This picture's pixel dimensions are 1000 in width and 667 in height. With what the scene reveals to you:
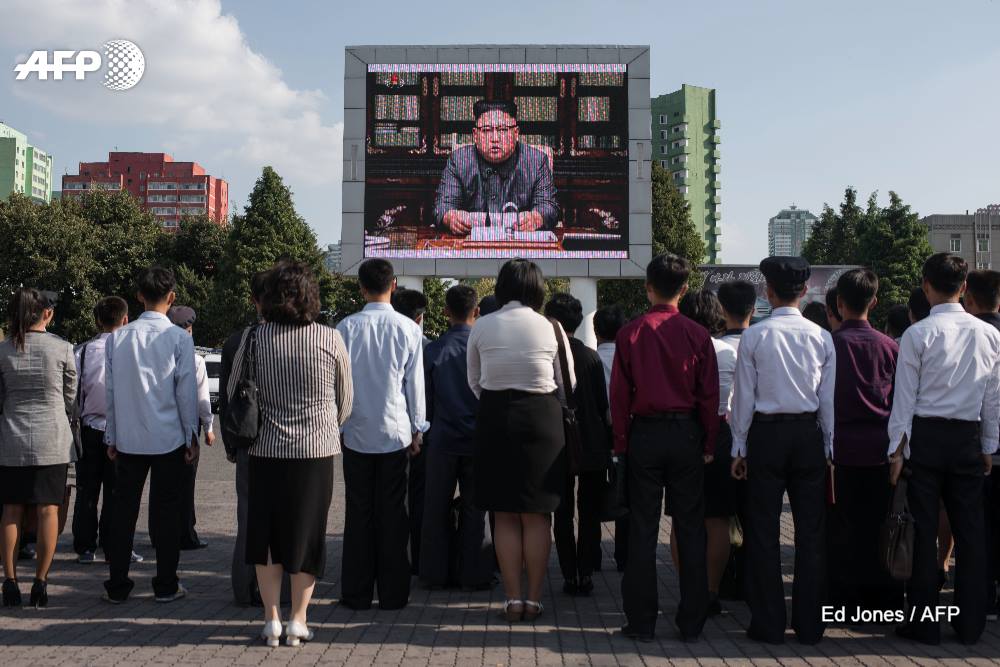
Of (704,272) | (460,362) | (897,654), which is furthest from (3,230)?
(897,654)

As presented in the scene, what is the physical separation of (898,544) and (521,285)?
245cm

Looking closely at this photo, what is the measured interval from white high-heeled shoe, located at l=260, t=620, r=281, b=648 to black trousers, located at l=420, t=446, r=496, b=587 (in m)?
1.68

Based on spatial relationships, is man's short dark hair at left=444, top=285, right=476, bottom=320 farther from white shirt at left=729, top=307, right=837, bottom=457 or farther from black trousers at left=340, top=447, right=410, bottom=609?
white shirt at left=729, top=307, right=837, bottom=457

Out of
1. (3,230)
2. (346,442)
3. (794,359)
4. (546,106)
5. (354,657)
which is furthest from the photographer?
(3,230)

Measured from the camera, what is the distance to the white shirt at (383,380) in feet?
19.1

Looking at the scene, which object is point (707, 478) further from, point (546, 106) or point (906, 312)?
point (546, 106)

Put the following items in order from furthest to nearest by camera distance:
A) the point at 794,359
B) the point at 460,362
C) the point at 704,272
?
1. the point at 704,272
2. the point at 460,362
3. the point at 794,359

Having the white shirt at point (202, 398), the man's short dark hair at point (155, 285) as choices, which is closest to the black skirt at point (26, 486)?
the white shirt at point (202, 398)

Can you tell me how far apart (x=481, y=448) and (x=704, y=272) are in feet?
143

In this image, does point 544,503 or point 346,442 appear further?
point 346,442

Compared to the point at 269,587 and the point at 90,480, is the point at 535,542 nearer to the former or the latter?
the point at 269,587

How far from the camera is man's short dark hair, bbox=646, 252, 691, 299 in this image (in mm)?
5426

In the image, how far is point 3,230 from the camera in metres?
42.3

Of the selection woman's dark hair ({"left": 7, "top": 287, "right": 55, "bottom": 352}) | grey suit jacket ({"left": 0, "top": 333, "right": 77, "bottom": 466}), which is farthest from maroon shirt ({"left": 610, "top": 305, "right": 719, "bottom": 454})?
woman's dark hair ({"left": 7, "top": 287, "right": 55, "bottom": 352})
